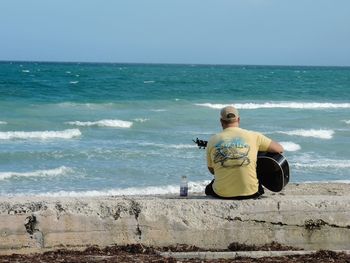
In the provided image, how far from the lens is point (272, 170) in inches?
238

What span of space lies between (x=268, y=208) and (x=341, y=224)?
23.2 inches

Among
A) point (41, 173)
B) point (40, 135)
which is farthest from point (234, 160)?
point (40, 135)

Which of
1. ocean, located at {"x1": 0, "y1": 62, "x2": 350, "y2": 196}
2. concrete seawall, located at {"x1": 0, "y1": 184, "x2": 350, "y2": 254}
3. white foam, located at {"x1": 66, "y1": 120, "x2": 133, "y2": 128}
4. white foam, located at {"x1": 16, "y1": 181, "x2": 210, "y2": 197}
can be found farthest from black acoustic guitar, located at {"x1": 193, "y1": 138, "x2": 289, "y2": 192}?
white foam, located at {"x1": 66, "y1": 120, "x2": 133, "y2": 128}

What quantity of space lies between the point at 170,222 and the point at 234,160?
30.4 inches

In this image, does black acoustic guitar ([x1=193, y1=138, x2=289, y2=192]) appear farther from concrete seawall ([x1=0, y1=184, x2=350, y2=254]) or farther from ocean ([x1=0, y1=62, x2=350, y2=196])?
ocean ([x1=0, y1=62, x2=350, y2=196])

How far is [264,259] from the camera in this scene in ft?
16.6

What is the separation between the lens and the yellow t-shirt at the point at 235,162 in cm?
574

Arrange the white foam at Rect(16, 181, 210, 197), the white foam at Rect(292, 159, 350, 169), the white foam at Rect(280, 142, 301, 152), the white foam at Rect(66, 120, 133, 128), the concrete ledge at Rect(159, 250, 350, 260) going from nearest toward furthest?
1. the concrete ledge at Rect(159, 250, 350, 260)
2. the white foam at Rect(16, 181, 210, 197)
3. the white foam at Rect(292, 159, 350, 169)
4. the white foam at Rect(280, 142, 301, 152)
5. the white foam at Rect(66, 120, 133, 128)

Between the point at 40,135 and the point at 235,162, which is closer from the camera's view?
the point at 235,162

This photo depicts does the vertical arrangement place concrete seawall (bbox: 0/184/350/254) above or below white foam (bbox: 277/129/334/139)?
above

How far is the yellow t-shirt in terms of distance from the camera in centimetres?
574

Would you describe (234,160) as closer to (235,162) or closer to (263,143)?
(235,162)

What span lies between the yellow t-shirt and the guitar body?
143 mm

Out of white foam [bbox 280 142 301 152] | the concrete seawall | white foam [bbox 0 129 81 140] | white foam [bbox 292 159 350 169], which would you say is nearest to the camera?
the concrete seawall
